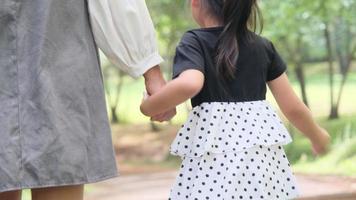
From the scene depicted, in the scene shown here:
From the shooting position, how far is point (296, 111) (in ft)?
5.23

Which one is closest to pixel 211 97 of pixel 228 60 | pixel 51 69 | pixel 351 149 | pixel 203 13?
pixel 228 60

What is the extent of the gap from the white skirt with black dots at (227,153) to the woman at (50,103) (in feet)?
0.99

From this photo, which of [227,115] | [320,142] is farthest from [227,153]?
[320,142]

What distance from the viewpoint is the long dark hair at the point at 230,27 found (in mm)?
1433

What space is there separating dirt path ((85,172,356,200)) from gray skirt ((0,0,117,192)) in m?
3.35

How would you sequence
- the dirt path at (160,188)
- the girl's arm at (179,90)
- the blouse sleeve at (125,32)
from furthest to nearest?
the dirt path at (160,188), the girl's arm at (179,90), the blouse sleeve at (125,32)

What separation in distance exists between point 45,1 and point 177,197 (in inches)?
22.3

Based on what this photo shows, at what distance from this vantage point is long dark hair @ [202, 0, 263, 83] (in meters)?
1.43

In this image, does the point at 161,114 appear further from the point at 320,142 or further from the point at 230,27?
the point at 320,142

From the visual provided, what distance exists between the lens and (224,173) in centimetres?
143

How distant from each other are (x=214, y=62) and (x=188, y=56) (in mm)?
68

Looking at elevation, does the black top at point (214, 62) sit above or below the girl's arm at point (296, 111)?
above

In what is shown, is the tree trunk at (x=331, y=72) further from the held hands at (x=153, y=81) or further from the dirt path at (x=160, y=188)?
the held hands at (x=153, y=81)

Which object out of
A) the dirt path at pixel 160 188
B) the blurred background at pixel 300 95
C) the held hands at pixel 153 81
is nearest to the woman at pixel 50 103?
the held hands at pixel 153 81
